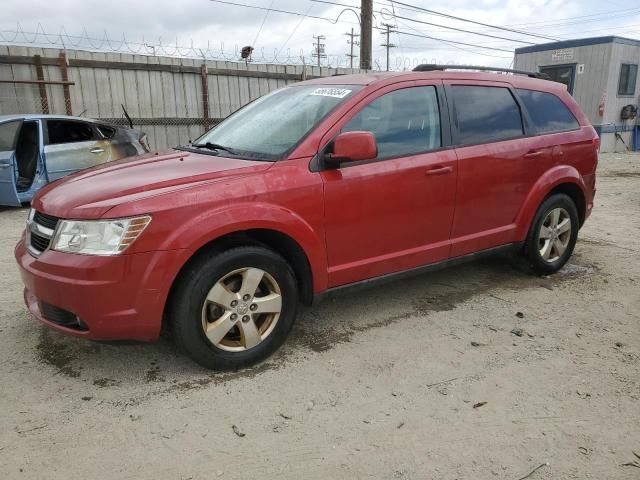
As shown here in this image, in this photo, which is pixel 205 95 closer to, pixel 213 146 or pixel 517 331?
pixel 213 146

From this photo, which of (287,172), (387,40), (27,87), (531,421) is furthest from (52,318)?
(387,40)

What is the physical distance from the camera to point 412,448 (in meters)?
2.47

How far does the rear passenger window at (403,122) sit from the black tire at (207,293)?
3.38 ft

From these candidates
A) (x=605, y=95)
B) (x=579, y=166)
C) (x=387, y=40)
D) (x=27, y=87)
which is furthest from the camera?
(x=387, y=40)

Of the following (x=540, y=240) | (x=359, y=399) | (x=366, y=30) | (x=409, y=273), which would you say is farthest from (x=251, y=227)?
(x=366, y=30)

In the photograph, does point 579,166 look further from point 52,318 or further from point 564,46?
point 564,46

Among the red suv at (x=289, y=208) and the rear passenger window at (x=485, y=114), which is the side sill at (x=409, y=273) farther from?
the rear passenger window at (x=485, y=114)

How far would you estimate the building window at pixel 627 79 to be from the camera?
16766 millimetres

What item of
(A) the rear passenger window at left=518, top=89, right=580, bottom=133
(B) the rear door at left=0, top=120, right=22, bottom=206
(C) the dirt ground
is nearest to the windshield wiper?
(C) the dirt ground

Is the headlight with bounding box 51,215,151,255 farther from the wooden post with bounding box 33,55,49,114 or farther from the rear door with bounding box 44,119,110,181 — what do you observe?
the wooden post with bounding box 33,55,49,114

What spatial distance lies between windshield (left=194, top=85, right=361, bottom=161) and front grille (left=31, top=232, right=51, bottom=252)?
49.1 inches

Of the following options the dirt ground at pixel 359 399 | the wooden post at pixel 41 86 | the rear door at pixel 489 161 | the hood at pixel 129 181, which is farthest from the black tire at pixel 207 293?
the wooden post at pixel 41 86

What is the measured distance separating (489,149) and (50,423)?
3406 mm

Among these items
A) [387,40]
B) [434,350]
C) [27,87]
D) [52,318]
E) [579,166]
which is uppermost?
[387,40]
